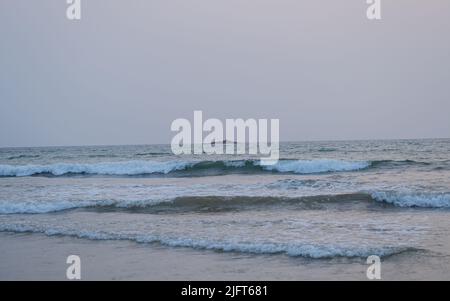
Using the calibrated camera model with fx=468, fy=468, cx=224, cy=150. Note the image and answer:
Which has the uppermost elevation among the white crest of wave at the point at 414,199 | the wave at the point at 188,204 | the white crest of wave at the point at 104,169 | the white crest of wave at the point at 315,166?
the white crest of wave at the point at 414,199

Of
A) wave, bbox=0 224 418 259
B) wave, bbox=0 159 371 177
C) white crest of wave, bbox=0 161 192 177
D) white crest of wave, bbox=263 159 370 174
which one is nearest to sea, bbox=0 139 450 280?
wave, bbox=0 224 418 259

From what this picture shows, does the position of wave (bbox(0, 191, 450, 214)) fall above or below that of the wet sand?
below

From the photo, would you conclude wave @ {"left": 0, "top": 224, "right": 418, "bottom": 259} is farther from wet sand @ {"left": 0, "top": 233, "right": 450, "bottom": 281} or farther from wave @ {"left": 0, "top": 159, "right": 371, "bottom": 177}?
wave @ {"left": 0, "top": 159, "right": 371, "bottom": 177}

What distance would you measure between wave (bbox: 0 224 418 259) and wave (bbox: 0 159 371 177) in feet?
49.0

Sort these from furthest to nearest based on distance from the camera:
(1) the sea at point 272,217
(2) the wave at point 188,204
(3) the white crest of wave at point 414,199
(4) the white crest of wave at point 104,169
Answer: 1. (4) the white crest of wave at point 104,169
2. (2) the wave at point 188,204
3. (3) the white crest of wave at point 414,199
4. (1) the sea at point 272,217

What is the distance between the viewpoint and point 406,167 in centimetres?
2123

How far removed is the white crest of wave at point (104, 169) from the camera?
25953 millimetres

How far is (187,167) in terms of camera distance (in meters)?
25.4

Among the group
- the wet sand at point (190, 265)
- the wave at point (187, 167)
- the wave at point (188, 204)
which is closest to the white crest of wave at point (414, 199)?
the wave at point (188, 204)

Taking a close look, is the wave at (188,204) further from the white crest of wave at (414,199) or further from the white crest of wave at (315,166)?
the white crest of wave at (315,166)

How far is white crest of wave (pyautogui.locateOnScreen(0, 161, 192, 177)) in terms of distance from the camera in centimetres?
2595

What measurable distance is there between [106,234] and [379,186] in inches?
369

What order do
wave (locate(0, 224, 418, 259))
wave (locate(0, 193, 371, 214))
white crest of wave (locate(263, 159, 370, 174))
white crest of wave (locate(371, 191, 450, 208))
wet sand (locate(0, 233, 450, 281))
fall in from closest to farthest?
1. wet sand (locate(0, 233, 450, 281))
2. wave (locate(0, 224, 418, 259))
3. white crest of wave (locate(371, 191, 450, 208))
4. wave (locate(0, 193, 371, 214))
5. white crest of wave (locate(263, 159, 370, 174))
